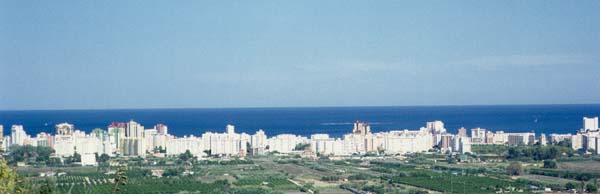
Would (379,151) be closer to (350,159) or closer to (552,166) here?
(350,159)

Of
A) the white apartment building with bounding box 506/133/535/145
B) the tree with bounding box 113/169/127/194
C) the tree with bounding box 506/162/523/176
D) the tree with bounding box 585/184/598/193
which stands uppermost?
the tree with bounding box 113/169/127/194

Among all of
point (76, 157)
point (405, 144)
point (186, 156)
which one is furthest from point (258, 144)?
point (76, 157)

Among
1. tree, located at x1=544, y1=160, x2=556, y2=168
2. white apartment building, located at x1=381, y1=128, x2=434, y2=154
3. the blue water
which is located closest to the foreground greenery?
tree, located at x1=544, y1=160, x2=556, y2=168

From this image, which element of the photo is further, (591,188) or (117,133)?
(117,133)

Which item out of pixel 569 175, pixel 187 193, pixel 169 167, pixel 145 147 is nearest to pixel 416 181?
pixel 569 175

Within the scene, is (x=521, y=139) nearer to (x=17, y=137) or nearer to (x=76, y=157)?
(x=76, y=157)

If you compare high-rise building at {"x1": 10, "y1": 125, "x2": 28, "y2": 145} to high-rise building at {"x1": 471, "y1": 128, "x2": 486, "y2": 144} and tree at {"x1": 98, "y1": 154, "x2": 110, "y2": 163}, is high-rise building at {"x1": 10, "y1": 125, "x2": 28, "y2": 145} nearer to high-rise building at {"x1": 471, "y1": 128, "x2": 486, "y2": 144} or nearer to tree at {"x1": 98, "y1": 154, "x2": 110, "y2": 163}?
tree at {"x1": 98, "y1": 154, "x2": 110, "y2": 163}
